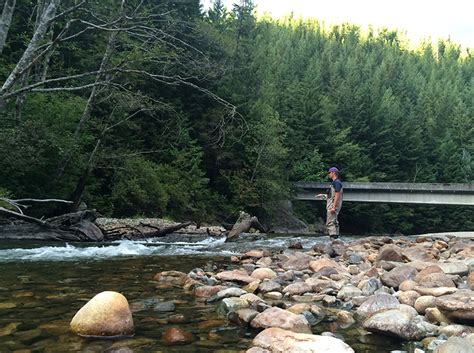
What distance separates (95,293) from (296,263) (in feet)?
13.1

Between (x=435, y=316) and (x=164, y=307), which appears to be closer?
(x=435, y=316)

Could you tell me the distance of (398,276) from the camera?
6.75 meters

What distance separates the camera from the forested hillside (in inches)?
300

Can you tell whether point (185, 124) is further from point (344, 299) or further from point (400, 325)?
point (400, 325)

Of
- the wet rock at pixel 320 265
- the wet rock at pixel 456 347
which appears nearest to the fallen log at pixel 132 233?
the wet rock at pixel 320 265

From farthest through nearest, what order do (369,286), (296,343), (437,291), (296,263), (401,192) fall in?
(401,192) < (296,263) < (369,286) < (437,291) < (296,343)

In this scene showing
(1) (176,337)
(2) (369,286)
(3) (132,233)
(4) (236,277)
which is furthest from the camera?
(3) (132,233)

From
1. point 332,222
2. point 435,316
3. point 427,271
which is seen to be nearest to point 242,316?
point 435,316

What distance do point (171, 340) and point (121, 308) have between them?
624 mm

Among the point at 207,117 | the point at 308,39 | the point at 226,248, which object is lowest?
the point at 226,248

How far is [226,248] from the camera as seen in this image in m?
13.2

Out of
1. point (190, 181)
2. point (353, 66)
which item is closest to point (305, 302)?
point (190, 181)

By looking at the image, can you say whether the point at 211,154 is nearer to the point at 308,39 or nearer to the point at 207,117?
the point at 207,117

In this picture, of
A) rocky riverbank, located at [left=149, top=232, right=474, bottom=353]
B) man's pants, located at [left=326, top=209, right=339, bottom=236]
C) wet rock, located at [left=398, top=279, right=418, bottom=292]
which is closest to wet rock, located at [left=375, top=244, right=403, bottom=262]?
rocky riverbank, located at [left=149, top=232, right=474, bottom=353]
